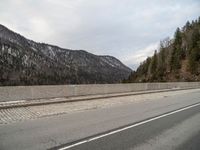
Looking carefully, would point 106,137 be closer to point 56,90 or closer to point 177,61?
point 56,90

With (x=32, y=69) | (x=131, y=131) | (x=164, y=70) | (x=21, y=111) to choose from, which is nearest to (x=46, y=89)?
(x=21, y=111)

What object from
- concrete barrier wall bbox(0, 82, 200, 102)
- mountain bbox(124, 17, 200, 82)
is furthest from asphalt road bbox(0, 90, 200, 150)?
mountain bbox(124, 17, 200, 82)

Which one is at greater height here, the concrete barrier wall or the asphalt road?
the concrete barrier wall

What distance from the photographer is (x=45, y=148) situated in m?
7.21

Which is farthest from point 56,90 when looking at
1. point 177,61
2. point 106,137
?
point 177,61

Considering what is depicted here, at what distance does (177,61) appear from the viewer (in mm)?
123812

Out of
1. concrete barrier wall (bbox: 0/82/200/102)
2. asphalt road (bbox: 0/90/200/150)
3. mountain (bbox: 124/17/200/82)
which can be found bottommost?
asphalt road (bbox: 0/90/200/150)

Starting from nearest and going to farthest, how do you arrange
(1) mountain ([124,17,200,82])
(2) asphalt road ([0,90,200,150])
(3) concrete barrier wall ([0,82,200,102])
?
(2) asphalt road ([0,90,200,150]), (3) concrete barrier wall ([0,82,200,102]), (1) mountain ([124,17,200,82])

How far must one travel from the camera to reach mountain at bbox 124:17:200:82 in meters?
110

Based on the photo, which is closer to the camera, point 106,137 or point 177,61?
point 106,137

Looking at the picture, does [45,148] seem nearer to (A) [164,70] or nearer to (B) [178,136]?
(B) [178,136]

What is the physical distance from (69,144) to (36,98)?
15282 mm

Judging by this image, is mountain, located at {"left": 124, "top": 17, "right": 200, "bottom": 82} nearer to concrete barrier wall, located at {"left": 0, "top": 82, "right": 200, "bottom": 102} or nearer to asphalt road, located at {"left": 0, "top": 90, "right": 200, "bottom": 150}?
concrete barrier wall, located at {"left": 0, "top": 82, "right": 200, "bottom": 102}

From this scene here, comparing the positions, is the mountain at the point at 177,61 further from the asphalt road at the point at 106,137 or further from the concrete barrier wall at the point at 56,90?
the asphalt road at the point at 106,137
